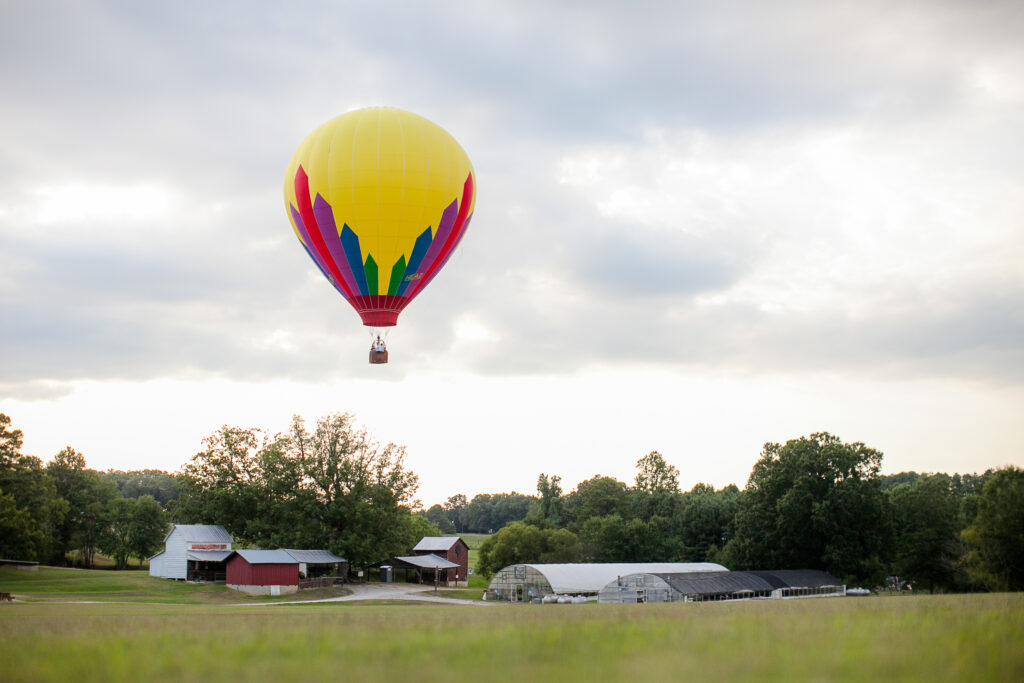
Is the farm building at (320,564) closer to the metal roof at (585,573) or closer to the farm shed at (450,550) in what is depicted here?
the farm shed at (450,550)

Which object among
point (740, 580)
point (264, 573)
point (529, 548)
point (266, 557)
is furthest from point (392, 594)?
point (740, 580)

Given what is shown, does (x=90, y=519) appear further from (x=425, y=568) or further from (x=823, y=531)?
(x=823, y=531)

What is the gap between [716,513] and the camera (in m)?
82.3

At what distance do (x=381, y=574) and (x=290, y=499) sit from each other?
489 inches

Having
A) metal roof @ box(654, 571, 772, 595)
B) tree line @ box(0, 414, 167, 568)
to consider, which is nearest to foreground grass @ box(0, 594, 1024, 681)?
metal roof @ box(654, 571, 772, 595)

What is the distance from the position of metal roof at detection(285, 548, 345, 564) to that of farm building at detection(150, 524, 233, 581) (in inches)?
227

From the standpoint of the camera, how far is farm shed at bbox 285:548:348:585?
66806 millimetres

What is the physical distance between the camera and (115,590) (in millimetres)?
57281

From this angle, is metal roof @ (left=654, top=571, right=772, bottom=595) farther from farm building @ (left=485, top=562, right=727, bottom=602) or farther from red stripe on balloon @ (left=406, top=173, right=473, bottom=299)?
red stripe on balloon @ (left=406, top=173, right=473, bottom=299)

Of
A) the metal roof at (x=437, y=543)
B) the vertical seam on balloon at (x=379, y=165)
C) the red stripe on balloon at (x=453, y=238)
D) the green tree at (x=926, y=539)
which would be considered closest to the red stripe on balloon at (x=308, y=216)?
the vertical seam on balloon at (x=379, y=165)

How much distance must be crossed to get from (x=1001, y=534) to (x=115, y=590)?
55.4 metres

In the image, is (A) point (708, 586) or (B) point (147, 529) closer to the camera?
(A) point (708, 586)

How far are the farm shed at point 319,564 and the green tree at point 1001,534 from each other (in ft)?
149

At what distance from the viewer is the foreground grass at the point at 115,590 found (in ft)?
171
